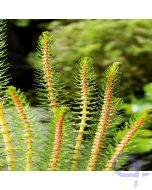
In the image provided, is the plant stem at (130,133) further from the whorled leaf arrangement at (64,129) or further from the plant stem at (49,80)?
the plant stem at (49,80)

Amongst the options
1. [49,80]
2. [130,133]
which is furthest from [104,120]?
[49,80]

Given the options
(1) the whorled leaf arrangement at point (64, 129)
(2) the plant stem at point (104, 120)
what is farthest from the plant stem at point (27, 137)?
(2) the plant stem at point (104, 120)

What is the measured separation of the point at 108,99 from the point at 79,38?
988 millimetres

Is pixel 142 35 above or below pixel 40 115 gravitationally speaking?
above

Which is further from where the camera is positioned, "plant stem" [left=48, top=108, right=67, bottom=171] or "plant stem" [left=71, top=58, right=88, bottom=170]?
"plant stem" [left=71, top=58, right=88, bottom=170]

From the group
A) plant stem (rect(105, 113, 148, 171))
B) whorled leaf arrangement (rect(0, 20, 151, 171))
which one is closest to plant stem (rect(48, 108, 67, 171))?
whorled leaf arrangement (rect(0, 20, 151, 171))

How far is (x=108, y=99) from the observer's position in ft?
3.28

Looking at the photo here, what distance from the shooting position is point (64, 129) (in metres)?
0.94

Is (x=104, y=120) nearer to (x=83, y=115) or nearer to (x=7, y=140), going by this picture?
(x=83, y=115)

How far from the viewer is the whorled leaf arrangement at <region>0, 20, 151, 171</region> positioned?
95 cm

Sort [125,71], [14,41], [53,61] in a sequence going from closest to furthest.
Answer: [53,61]
[14,41]
[125,71]

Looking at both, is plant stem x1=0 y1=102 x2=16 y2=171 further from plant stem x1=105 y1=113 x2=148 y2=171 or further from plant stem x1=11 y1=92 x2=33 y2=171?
plant stem x1=105 y1=113 x2=148 y2=171

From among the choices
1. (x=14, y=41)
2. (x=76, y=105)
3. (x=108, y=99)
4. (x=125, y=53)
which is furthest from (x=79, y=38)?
(x=108, y=99)

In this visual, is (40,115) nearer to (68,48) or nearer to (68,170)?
(68,170)
